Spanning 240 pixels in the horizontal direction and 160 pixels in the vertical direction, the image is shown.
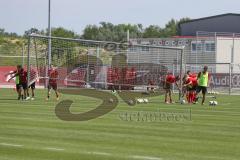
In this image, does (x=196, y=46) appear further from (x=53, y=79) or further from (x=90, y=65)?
(x=53, y=79)

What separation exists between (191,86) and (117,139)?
19.1m

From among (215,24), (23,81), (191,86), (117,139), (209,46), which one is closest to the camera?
(117,139)

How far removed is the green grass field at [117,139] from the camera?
1083 centimetres

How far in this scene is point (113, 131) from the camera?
14953 millimetres

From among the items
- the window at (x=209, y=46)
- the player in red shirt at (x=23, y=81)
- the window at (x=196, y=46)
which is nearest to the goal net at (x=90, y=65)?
the player in red shirt at (x=23, y=81)

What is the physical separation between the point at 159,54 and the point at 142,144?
34681mm

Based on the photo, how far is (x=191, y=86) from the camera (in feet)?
105

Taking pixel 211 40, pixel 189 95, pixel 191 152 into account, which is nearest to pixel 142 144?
pixel 191 152

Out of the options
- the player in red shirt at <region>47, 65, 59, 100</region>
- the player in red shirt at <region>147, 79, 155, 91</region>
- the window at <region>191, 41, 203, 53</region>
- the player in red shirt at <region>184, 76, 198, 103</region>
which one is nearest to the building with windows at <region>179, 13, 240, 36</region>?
the window at <region>191, 41, 203, 53</region>

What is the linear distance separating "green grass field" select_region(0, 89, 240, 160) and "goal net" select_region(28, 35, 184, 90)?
14.2 m

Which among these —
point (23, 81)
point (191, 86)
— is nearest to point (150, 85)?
point (191, 86)

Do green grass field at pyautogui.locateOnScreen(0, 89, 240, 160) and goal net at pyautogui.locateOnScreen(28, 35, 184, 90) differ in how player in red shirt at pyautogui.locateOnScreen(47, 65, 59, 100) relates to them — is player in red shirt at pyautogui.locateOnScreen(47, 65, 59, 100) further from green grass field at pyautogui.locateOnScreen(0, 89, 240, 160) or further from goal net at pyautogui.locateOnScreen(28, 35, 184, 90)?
green grass field at pyautogui.locateOnScreen(0, 89, 240, 160)

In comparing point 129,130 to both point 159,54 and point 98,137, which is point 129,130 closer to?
point 98,137

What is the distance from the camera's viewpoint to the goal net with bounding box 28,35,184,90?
33.6 m
